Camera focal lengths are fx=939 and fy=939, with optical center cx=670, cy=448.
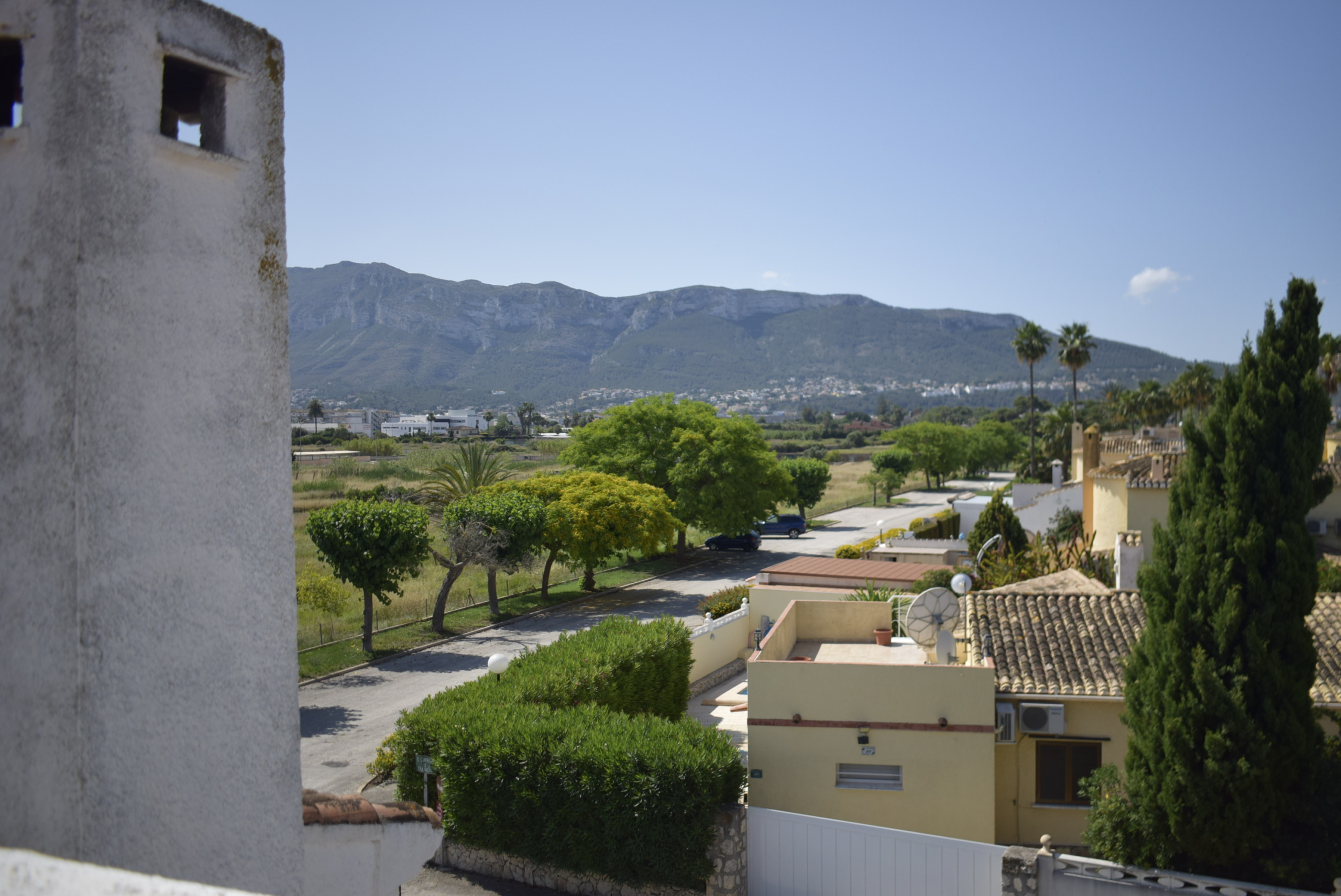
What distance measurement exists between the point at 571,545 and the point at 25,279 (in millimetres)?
32438

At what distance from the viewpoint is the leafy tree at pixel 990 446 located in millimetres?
102875

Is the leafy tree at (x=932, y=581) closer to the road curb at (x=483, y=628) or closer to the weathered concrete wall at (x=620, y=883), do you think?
the road curb at (x=483, y=628)

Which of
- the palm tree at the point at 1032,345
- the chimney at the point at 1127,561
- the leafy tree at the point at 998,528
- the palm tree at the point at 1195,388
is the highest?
the palm tree at the point at 1032,345

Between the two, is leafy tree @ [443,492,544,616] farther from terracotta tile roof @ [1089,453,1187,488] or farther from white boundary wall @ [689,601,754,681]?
terracotta tile roof @ [1089,453,1187,488]

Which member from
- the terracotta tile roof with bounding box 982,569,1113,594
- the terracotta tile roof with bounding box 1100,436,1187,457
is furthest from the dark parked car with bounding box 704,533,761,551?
the terracotta tile roof with bounding box 982,569,1113,594

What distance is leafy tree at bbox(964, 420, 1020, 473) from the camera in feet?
338

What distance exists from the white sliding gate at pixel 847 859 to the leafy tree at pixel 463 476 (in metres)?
31.1

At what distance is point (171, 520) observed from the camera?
4191 mm

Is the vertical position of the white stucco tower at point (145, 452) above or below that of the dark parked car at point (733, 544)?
above

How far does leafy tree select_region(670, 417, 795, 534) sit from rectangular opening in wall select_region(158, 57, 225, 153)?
134 ft

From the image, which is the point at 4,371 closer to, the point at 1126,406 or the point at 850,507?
the point at 850,507

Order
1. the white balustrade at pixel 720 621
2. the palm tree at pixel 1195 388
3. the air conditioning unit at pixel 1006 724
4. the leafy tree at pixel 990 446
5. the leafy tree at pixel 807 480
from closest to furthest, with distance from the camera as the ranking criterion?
the air conditioning unit at pixel 1006 724
the white balustrade at pixel 720 621
the leafy tree at pixel 807 480
the palm tree at pixel 1195 388
the leafy tree at pixel 990 446

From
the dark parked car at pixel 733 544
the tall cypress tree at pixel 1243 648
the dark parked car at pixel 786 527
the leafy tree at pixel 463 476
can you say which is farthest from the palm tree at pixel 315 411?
the tall cypress tree at pixel 1243 648

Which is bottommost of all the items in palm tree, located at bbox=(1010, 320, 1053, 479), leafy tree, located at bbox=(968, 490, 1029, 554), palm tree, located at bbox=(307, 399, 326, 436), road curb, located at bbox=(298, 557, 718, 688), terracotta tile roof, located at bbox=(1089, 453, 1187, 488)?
road curb, located at bbox=(298, 557, 718, 688)
